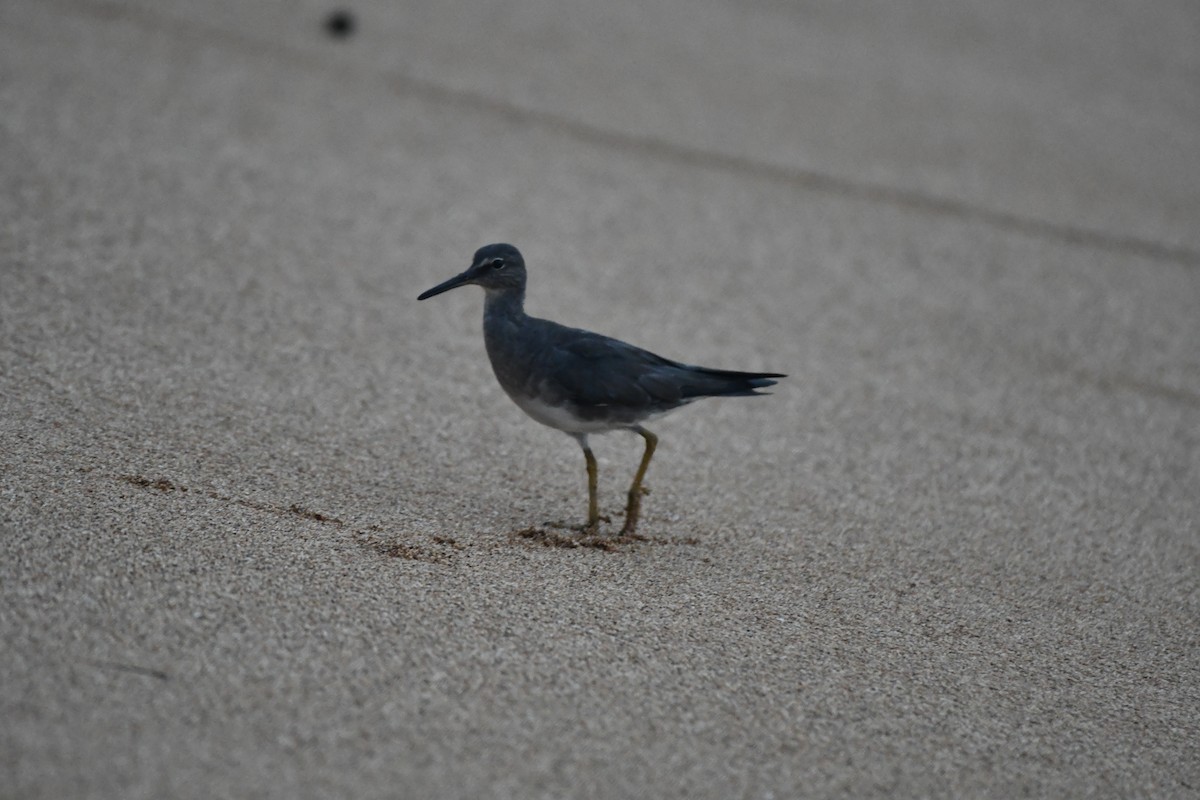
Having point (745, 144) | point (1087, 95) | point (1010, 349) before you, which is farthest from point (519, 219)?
point (1087, 95)

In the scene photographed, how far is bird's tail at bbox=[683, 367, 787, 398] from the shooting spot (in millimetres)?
3908

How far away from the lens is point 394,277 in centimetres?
575

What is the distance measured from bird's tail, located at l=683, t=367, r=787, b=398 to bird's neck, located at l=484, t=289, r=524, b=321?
0.60 metres

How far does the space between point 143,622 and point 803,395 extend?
3072 mm

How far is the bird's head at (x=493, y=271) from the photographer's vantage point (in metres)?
4.08

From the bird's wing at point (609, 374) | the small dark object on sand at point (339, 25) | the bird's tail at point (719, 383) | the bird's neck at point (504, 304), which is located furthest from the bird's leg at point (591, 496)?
the small dark object on sand at point (339, 25)

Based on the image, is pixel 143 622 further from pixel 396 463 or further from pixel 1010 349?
pixel 1010 349

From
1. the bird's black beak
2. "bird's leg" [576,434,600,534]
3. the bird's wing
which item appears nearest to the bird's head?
the bird's black beak

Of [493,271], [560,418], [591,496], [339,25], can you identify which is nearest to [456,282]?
[493,271]

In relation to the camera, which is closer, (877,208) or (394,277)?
(394,277)

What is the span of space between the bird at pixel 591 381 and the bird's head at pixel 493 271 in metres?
0.02

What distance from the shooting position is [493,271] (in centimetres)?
408

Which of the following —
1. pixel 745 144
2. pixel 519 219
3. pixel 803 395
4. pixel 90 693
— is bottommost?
pixel 90 693

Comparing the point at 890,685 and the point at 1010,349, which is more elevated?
the point at 1010,349
